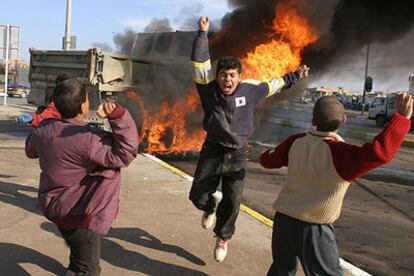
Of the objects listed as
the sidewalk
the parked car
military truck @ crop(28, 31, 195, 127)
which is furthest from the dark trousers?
the parked car

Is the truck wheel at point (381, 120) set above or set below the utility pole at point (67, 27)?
below

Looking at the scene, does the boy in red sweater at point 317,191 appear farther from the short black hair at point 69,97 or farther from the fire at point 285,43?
the fire at point 285,43

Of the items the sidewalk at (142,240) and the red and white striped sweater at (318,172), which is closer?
the red and white striped sweater at (318,172)

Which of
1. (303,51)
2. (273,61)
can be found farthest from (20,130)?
(303,51)

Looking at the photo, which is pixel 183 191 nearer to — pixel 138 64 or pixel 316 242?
pixel 316 242

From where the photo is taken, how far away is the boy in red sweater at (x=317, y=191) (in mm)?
2605

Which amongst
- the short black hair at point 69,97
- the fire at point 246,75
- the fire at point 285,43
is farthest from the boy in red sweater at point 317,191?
the fire at point 285,43

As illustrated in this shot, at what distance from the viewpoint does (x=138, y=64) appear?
10.1 metres

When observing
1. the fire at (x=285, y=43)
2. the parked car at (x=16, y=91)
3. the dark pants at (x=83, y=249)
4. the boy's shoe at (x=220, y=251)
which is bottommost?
the boy's shoe at (x=220, y=251)

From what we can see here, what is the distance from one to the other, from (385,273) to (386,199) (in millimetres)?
3405

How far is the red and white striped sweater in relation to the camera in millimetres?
2527

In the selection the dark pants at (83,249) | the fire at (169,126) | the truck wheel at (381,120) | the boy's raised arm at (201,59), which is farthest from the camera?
the truck wheel at (381,120)

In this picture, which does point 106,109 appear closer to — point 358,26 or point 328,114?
point 328,114

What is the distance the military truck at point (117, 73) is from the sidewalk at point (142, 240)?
11.6 feet
